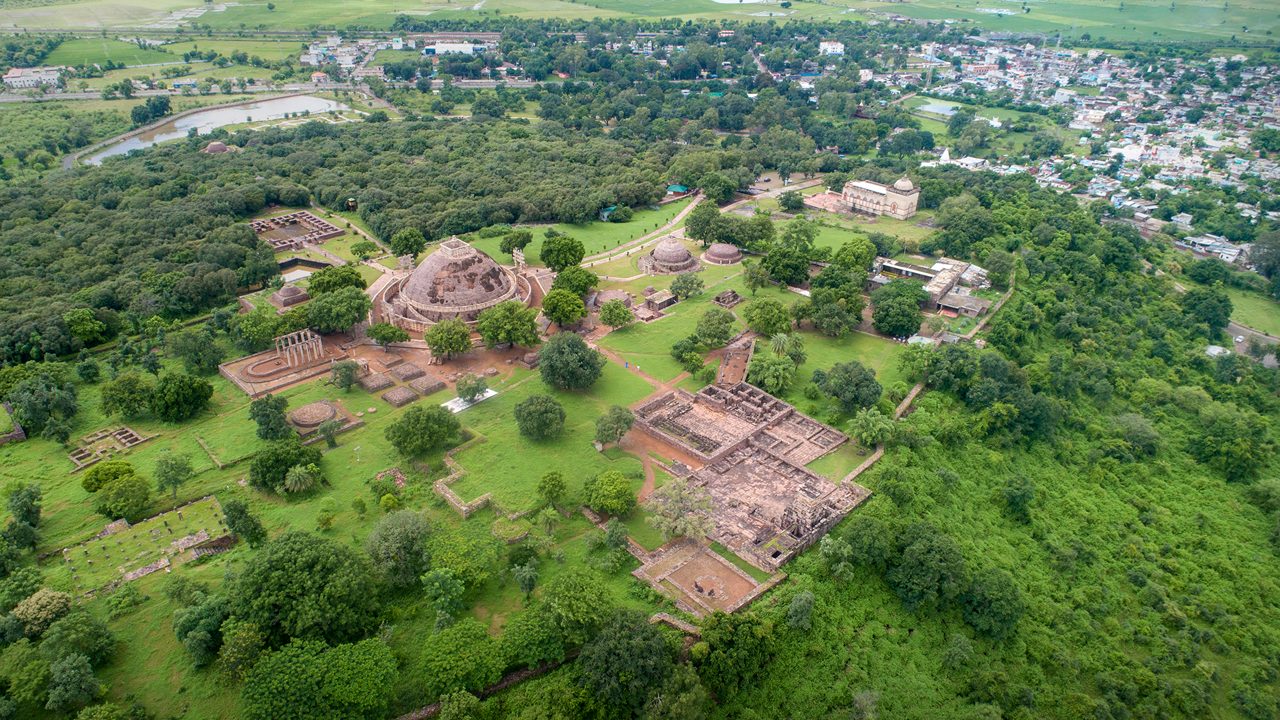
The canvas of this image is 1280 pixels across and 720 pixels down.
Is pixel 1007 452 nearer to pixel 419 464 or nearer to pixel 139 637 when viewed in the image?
pixel 419 464

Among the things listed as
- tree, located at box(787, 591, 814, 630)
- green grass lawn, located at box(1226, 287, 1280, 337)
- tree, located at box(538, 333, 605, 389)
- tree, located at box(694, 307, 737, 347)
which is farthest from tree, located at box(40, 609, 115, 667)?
green grass lawn, located at box(1226, 287, 1280, 337)

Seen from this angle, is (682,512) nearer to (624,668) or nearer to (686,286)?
(624,668)

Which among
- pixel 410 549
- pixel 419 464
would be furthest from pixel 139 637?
pixel 419 464

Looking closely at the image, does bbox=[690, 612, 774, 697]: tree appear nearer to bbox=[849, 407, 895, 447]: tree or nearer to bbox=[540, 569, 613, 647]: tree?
bbox=[540, 569, 613, 647]: tree

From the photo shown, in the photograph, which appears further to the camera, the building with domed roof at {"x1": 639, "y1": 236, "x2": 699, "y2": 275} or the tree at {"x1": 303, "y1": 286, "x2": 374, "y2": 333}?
the building with domed roof at {"x1": 639, "y1": 236, "x2": 699, "y2": 275}

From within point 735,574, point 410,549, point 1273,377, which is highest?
point 410,549

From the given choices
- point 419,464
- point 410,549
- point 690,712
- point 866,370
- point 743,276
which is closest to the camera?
point 690,712

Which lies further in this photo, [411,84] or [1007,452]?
[411,84]
